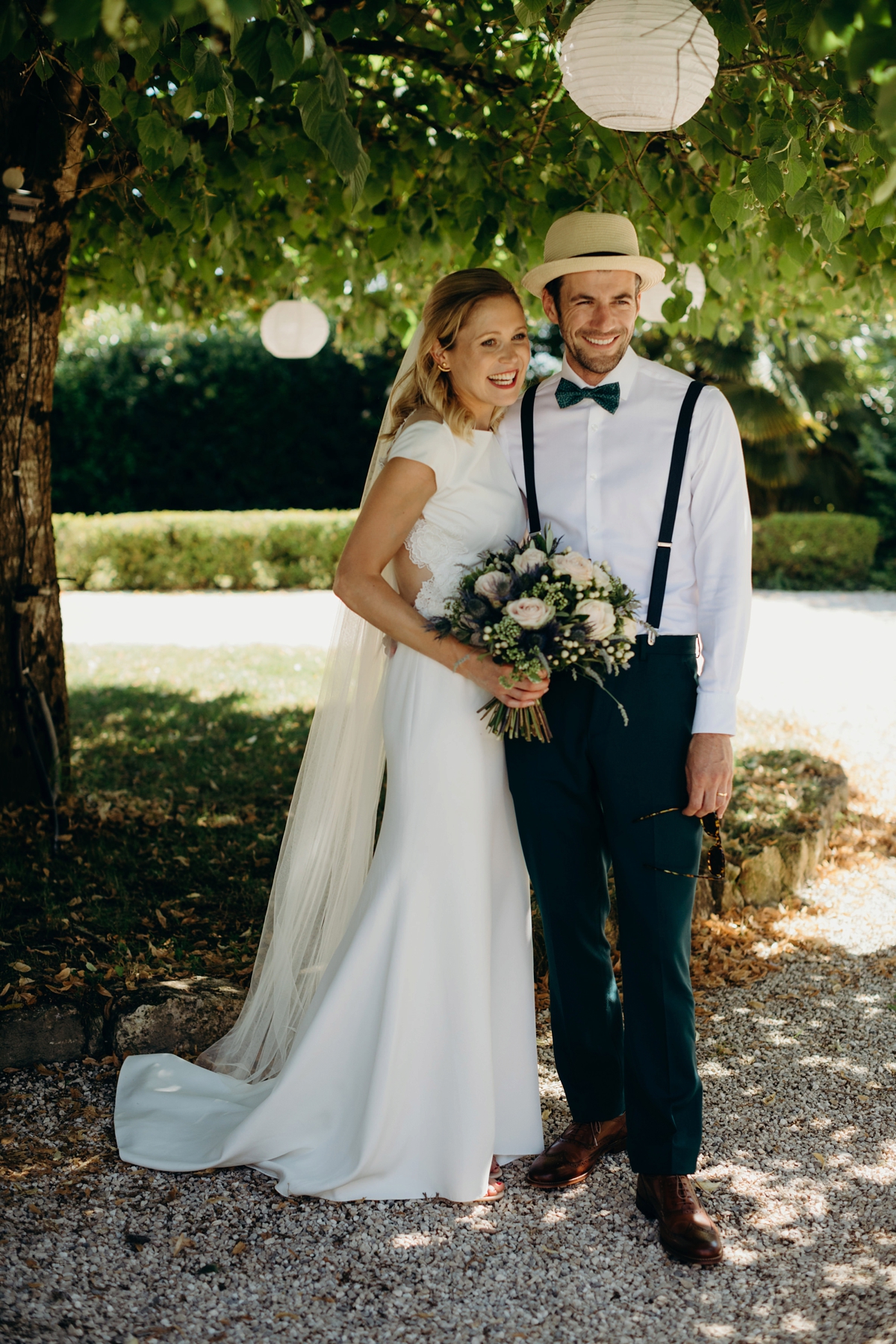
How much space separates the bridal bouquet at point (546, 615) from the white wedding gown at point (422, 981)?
8.9 inches

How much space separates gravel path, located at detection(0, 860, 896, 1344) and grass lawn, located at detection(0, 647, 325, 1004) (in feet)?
2.19

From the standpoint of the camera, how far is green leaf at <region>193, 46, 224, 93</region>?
2.65 meters

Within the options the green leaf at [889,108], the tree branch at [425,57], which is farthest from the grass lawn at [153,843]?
the tree branch at [425,57]

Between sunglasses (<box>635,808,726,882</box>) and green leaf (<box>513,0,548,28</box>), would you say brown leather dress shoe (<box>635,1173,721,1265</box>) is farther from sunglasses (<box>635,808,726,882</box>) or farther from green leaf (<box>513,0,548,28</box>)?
green leaf (<box>513,0,548,28</box>)

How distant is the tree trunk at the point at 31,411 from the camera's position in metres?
4.52

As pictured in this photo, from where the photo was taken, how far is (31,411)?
5.02m

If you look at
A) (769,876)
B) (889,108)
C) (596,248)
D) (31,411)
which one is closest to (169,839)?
(31,411)

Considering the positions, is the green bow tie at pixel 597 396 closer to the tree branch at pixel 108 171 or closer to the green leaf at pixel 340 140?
the green leaf at pixel 340 140

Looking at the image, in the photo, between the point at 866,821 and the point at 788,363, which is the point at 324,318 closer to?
the point at 866,821

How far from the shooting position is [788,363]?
17062mm

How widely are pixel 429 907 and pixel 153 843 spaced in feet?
8.99

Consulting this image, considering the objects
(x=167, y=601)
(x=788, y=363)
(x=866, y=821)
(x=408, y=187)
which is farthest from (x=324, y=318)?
(x=788, y=363)

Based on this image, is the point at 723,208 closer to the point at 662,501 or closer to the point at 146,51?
the point at 662,501

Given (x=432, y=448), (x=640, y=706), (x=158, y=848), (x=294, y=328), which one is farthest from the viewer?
(x=294, y=328)
